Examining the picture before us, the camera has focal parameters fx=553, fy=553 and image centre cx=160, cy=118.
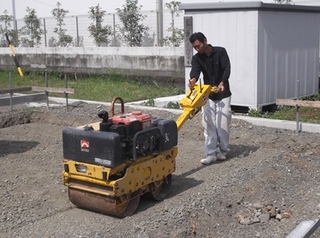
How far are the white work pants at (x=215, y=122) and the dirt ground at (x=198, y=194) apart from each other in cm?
29

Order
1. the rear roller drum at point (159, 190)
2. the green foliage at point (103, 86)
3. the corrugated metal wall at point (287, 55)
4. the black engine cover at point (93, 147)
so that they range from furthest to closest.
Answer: the green foliage at point (103, 86)
the corrugated metal wall at point (287, 55)
the rear roller drum at point (159, 190)
the black engine cover at point (93, 147)

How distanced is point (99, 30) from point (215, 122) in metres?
12.2

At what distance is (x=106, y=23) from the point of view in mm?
19500

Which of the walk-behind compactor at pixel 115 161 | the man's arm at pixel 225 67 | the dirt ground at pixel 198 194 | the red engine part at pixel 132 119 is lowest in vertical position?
the dirt ground at pixel 198 194

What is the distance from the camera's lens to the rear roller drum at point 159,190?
6234 mm

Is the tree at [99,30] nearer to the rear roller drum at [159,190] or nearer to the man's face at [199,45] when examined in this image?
the man's face at [199,45]

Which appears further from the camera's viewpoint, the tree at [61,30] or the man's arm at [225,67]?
the tree at [61,30]

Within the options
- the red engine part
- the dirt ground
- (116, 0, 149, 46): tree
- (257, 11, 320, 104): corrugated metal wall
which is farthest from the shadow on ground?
(116, 0, 149, 46): tree

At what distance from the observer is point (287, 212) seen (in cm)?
610

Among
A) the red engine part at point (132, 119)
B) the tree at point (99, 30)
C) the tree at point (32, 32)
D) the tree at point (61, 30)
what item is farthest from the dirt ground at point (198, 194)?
the tree at point (32, 32)

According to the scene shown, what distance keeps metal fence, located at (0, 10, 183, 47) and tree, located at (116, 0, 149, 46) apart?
6.6 inches

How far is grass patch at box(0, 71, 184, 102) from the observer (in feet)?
45.0

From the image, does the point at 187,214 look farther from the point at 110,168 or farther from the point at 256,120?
the point at 256,120

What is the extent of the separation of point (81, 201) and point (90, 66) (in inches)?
480
